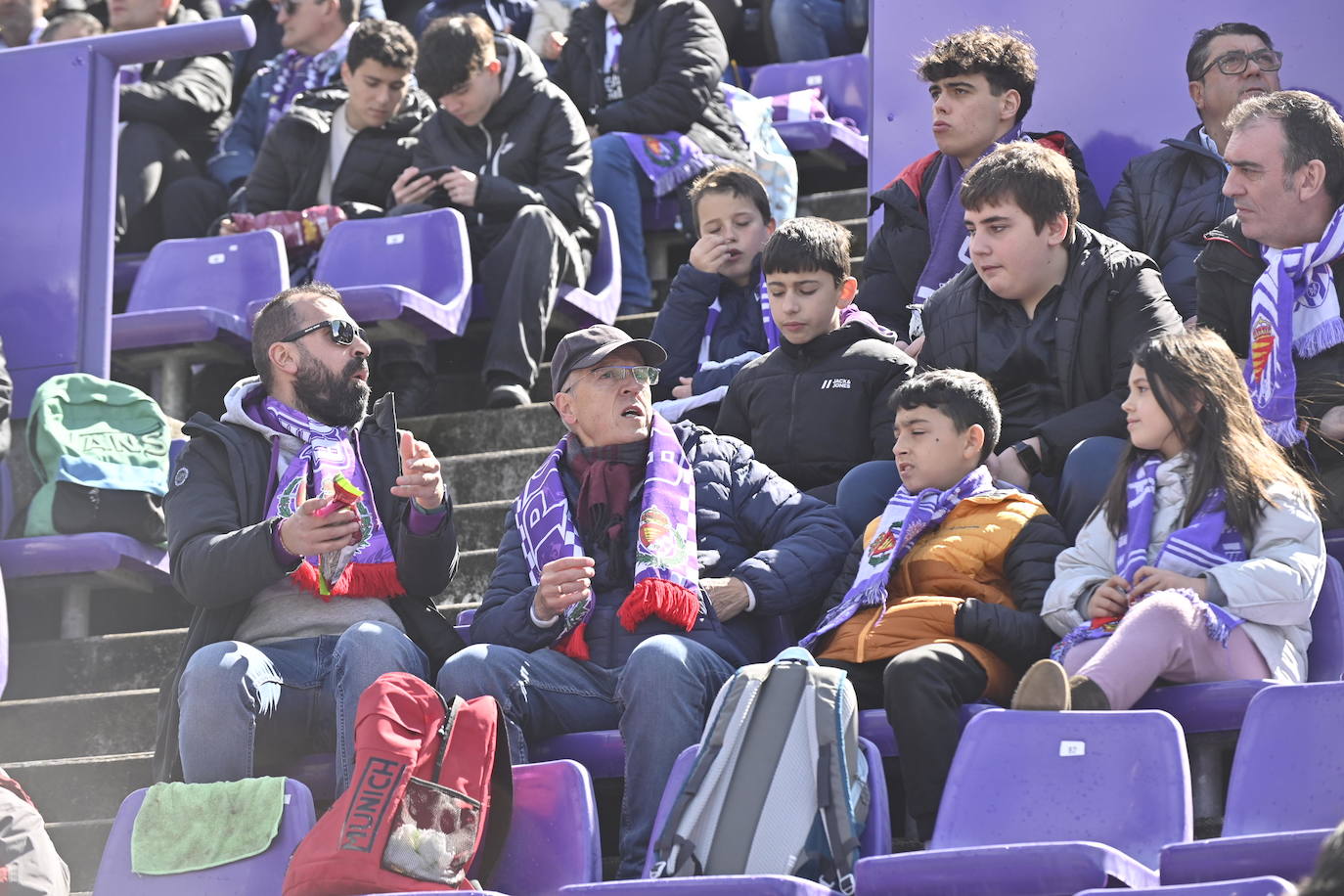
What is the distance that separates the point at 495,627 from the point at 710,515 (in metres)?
0.53

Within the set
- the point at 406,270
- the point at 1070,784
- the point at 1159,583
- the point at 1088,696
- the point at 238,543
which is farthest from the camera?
the point at 406,270

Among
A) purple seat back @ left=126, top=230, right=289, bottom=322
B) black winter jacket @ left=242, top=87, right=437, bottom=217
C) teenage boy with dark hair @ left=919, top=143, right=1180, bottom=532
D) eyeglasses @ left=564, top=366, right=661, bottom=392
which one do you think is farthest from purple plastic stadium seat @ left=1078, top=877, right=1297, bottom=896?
black winter jacket @ left=242, top=87, right=437, bottom=217

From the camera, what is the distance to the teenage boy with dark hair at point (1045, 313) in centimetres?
459

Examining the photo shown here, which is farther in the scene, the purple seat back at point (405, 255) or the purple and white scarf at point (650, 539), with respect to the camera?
the purple seat back at point (405, 255)

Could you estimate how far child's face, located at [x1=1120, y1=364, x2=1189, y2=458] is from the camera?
162 inches

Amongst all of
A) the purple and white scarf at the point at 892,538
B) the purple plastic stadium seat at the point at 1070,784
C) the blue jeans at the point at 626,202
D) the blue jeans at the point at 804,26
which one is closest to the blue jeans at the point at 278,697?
the purple and white scarf at the point at 892,538

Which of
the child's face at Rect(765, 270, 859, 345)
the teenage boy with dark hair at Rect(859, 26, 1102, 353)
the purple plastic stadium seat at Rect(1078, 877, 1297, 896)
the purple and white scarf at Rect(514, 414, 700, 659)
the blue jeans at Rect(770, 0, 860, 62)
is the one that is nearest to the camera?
the purple plastic stadium seat at Rect(1078, 877, 1297, 896)

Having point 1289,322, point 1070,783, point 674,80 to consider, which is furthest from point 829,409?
point 674,80

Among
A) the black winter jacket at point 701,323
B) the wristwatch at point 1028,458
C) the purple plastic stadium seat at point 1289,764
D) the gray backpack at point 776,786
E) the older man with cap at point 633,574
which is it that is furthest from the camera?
the black winter jacket at point 701,323

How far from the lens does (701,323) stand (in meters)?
5.96

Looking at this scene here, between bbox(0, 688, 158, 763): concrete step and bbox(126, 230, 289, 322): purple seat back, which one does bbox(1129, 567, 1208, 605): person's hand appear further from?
bbox(126, 230, 289, 322): purple seat back

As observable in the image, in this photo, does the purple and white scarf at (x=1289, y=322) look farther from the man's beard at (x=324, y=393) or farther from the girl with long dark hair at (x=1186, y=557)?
the man's beard at (x=324, y=393)

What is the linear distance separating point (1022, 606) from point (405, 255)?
3.21 m

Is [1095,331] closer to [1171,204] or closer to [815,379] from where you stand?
[815,379]
